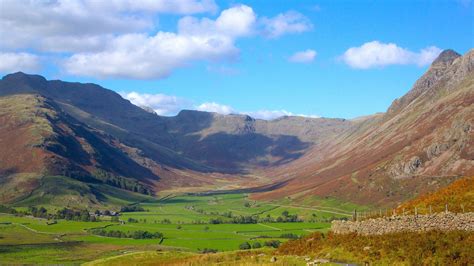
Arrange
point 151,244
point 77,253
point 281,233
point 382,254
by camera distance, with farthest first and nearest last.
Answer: point 281,233
point 151,244
point 77,253
point 382,254

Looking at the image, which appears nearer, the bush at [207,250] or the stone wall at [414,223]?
the stone wall at [414,223]

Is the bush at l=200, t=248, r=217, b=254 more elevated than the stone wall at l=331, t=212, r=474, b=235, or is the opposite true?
the stone wall at l=331, t=212, r=474, b=235

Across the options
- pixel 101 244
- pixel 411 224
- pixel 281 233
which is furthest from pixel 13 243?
pixel 411 224

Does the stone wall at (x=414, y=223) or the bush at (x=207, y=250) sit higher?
the stone wall at (x=414, y=223)

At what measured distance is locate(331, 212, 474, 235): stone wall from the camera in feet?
134

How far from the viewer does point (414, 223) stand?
43.3m

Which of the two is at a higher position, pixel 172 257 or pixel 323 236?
pixel 323 236

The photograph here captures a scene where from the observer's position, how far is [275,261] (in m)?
44.9

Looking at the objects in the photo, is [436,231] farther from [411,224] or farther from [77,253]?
[77,253]

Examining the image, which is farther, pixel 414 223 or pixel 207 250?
pixel 207 250

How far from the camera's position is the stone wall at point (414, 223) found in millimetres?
40781

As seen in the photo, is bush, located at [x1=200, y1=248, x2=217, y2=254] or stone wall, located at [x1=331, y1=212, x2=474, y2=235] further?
bush, located at [x1=200, y1=248, x2=217, y2=254]

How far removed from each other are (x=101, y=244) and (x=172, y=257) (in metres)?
109

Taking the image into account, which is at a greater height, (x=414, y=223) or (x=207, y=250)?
(x=414, y=223)
